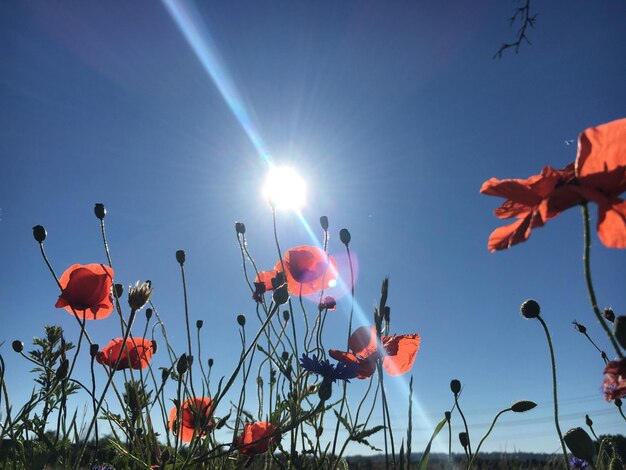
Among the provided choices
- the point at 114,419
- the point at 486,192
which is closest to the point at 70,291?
the point at 114,419

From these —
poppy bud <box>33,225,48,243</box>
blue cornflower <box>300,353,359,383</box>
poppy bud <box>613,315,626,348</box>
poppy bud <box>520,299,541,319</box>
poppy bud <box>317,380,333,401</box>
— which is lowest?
poppy bud <box>613,315,626,348</box>

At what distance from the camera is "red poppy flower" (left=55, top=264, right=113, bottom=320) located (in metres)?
1.71

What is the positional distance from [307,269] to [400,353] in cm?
64

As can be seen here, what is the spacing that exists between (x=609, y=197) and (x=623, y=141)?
99mm

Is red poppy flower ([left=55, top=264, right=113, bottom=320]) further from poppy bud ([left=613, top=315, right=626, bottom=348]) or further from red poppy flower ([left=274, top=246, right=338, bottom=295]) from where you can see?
poppy bud ([left=613, top=315, right=626, bottom=348])

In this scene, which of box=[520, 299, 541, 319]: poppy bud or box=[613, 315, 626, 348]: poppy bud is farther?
box=[520, 299, 541, 319]: poppy bud

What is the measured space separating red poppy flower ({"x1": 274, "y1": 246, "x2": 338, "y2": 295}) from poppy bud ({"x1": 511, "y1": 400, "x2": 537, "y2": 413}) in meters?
0.94

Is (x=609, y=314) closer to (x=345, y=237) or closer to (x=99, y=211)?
(x=345, y=237)

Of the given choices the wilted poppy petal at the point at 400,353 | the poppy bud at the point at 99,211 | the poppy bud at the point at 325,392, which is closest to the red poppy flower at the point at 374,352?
the wilted poppy petal at the point at 400,353

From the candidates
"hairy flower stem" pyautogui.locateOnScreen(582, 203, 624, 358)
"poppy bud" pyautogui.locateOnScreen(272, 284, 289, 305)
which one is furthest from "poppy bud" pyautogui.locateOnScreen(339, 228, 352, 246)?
"hairy flower stem" pyautogui.locateOnScreen(582, 203, 624, 358)

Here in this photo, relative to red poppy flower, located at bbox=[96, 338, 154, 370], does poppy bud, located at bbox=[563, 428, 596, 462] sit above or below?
below

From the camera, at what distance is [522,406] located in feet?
4.97

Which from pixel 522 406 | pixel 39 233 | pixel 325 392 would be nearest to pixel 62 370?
pixel 39 233

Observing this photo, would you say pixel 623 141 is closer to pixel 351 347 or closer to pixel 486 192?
pixel 486 192
